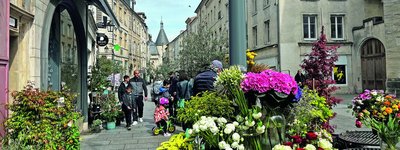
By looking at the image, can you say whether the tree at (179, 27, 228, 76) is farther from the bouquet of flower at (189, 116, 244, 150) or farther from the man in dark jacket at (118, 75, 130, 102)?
the bouquet of flower at (189, 116, 244, 150)

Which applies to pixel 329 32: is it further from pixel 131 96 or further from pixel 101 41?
pixel 131 96

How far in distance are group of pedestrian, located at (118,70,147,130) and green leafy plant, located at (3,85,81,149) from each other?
5.02m

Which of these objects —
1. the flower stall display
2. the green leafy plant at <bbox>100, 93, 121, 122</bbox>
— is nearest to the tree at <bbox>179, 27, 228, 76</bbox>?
the green leafy plant at <bbox>100, 93, 121, 122</bbox>

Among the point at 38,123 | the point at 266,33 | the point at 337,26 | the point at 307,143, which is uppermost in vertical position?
the point at 337,26

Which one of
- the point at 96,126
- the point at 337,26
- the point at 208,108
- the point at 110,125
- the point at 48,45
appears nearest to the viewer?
the point at 208,108

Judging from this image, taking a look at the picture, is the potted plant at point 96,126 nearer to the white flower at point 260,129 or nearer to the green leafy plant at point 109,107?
the green leafy plant at point 109,107

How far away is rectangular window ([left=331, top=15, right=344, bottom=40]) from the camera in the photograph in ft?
81.6

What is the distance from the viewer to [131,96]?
34.6 feet

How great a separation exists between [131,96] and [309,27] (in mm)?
17868

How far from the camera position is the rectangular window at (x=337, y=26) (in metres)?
24.9

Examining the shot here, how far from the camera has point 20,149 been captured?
4332 mm

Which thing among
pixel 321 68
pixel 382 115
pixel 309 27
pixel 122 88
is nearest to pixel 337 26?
pixel 309 27

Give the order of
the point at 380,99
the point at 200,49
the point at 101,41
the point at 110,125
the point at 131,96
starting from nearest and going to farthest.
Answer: the point at 380,99, the point at 110,125, the point at 131,96, the point at 101,41, the point at 200,49

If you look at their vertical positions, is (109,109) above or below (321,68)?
below
